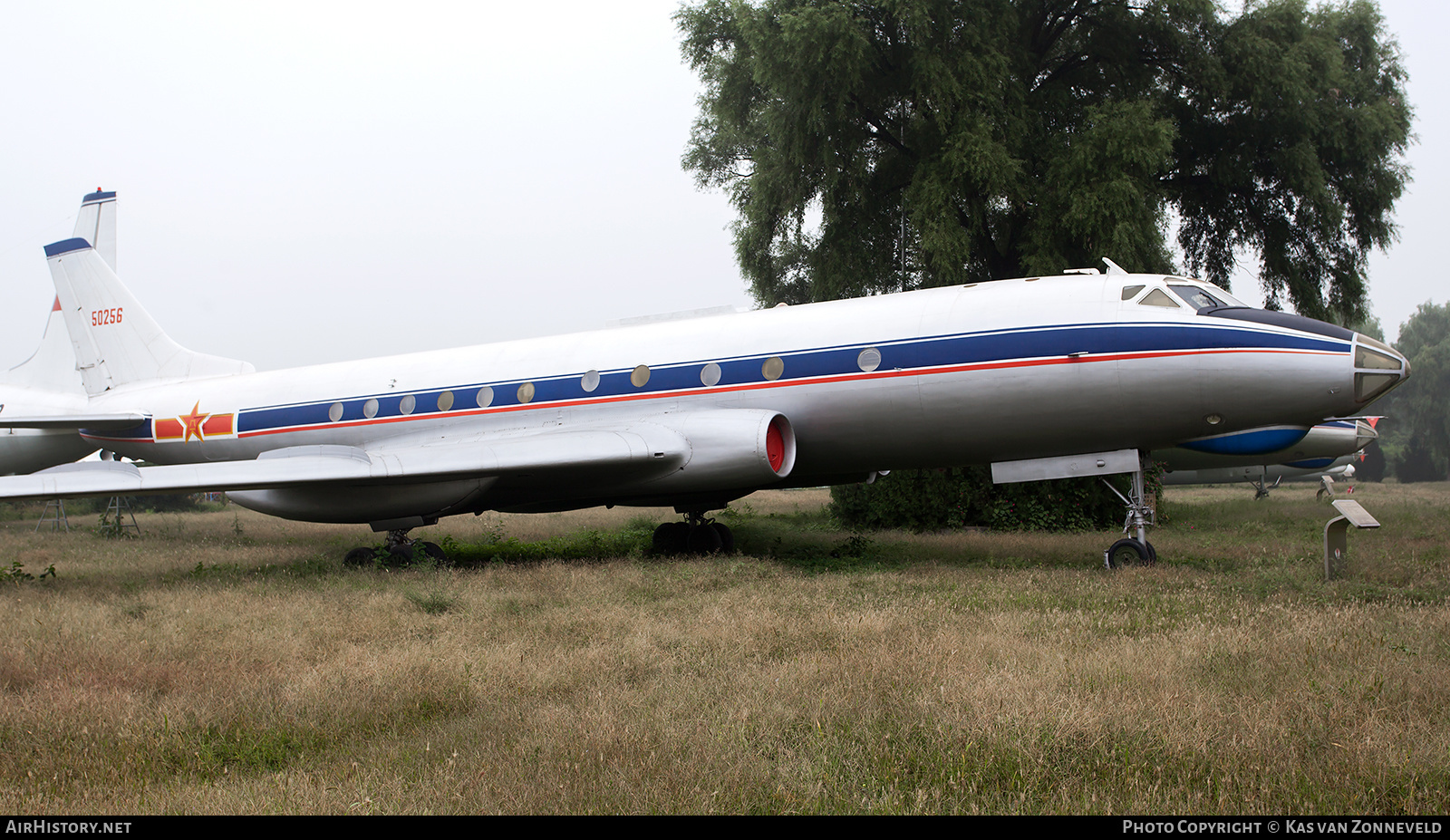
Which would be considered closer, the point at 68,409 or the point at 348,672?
the point at 348,672

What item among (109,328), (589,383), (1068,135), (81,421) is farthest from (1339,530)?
(109,328)

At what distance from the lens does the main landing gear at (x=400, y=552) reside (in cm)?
1189

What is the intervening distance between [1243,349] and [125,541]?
19.1 metres

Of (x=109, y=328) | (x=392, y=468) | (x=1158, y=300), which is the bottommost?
(x=392, y=468)

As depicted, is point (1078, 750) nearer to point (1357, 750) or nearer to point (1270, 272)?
point (1357, 750)

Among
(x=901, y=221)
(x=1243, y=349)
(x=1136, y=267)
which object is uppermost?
(x=901, y=221)

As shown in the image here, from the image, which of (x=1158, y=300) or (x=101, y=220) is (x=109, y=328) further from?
(x=1158, y=300)

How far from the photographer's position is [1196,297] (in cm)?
934

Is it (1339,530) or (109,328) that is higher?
(109,328)

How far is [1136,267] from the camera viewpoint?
1477 cm

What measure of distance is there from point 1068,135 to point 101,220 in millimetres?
19718

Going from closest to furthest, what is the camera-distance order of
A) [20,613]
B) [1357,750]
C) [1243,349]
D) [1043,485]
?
[1357,750] → [20,613] → [1243,349] → [1043,485]

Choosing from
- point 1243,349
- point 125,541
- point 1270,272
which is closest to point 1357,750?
point 1243,349

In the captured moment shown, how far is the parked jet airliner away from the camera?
9.02 meters
